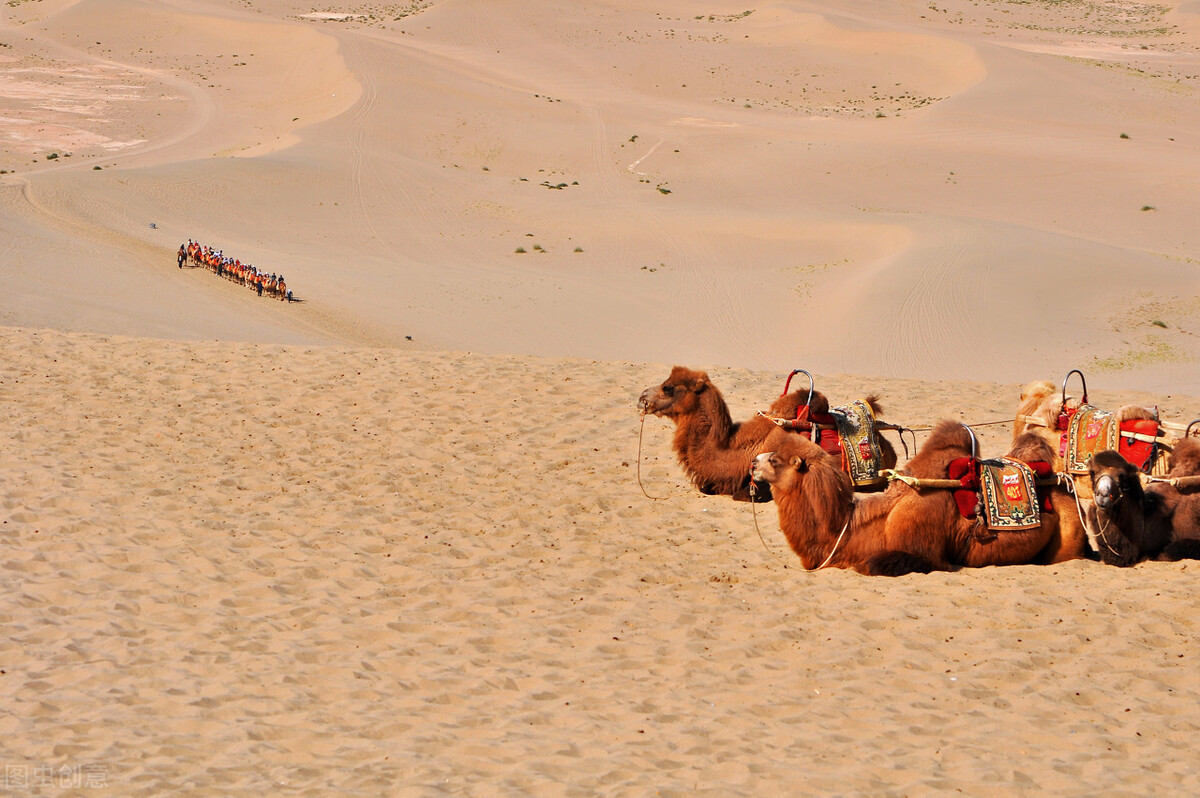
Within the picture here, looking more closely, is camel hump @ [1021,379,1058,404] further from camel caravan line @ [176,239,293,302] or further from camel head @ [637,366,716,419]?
camel caravan line @ [176,239,293,302]

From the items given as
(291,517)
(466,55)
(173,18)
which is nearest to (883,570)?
(291,517)

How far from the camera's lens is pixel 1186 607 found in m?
8.22

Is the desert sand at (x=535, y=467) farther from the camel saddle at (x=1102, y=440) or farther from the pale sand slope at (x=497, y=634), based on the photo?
the camel saddle at (x=1102, y=440)

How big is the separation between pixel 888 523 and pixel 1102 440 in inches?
92.2

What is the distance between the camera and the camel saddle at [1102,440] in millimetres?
9898

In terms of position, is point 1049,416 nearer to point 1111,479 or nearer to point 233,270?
point 1111,479

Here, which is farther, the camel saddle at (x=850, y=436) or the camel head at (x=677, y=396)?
the camel head at (x=677, y=396)

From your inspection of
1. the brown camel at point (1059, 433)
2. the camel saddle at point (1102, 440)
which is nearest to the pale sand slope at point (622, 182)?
the brown camel at point (1059, 433)

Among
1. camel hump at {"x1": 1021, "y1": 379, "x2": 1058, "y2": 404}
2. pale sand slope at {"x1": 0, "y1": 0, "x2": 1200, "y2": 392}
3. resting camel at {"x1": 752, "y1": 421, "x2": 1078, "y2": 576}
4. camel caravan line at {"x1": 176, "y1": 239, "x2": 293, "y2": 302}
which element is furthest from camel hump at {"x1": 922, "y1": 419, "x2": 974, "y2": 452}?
camel caravan line at {"x1": 176, "y1": 239, "x2": 293, "y2": 302}

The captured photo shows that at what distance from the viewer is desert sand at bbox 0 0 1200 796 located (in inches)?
261

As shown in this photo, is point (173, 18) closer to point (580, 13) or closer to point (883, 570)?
point (580, 13)

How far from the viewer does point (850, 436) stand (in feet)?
34.5

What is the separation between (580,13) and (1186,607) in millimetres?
71493

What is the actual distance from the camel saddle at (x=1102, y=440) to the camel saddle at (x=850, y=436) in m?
1.67
